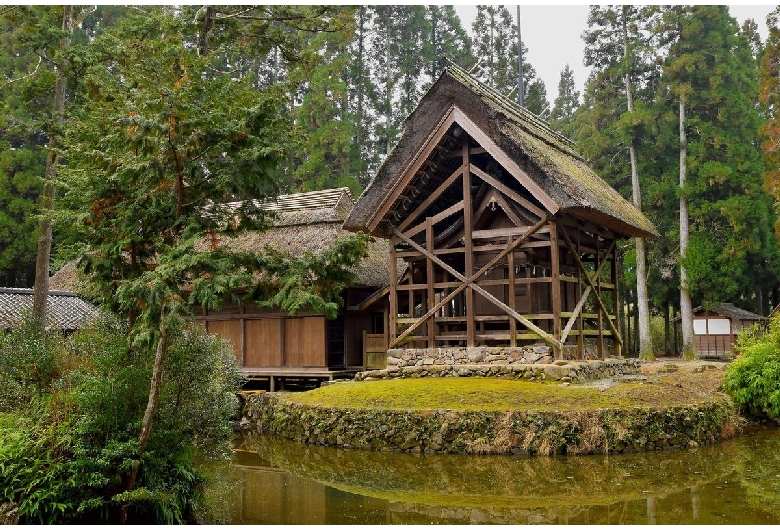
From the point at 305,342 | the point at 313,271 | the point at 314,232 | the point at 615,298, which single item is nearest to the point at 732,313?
the point at 615,298

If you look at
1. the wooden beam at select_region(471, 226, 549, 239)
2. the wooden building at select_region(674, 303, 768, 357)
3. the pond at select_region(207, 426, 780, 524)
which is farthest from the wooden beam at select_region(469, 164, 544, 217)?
the wooden building at select_region(674, 303, 768, 357)

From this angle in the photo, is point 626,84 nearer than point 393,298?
No

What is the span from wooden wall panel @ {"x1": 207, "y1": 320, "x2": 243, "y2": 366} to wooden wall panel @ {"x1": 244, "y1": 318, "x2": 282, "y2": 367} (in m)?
0.31

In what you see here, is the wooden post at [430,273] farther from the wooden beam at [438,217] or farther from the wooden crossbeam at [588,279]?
the wooden crossbeam at [588,279]

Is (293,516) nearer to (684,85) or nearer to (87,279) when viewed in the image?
(87,279)

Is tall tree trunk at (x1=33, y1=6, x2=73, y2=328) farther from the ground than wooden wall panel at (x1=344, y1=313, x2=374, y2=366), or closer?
farther from the ground

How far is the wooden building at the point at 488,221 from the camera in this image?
1670 centimetres

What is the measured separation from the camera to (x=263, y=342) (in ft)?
72.0

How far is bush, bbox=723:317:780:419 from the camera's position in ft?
49.1

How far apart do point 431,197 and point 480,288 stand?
9.40 feet

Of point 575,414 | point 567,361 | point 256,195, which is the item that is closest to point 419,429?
point 575,414

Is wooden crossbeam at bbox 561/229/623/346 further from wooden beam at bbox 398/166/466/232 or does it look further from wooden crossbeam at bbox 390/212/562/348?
wooden beam at bbox 398/166/466/232

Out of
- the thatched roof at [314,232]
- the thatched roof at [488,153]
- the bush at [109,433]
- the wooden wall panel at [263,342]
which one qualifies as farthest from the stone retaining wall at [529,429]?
the wooden wall panel at [263,342]

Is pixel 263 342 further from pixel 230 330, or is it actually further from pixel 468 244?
pixel 468 244
